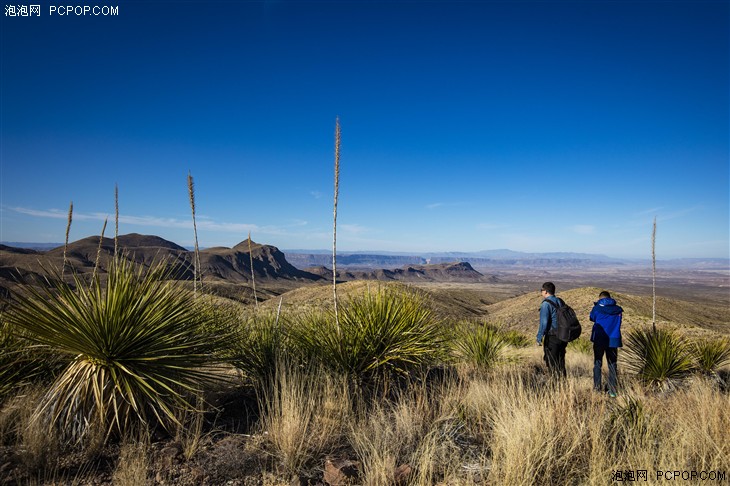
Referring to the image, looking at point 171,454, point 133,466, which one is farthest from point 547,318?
point 133,466

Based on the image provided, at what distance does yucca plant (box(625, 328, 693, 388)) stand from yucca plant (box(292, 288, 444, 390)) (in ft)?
15.8

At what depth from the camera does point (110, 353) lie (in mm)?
3703

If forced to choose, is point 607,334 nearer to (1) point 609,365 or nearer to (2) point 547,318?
(1) point 609,365

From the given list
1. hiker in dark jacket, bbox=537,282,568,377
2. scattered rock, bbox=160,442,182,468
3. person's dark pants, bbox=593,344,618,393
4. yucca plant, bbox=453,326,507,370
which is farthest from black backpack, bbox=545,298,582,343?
scattered rock, bbox=160,442,182,468

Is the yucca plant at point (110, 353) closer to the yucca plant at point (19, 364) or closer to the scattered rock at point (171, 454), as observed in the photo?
the scattered rock at point (171, 454)

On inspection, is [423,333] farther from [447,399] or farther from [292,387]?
[292,387]

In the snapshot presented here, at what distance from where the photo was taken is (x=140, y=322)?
3895 millimetres

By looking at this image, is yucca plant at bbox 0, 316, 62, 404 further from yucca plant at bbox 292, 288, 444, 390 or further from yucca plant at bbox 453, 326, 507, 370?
yucca plant at bbox 453, 326, 507, 370

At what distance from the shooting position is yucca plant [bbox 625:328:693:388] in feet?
24.5

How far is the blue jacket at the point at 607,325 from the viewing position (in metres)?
6.75

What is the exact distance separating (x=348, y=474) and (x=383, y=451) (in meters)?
0.41

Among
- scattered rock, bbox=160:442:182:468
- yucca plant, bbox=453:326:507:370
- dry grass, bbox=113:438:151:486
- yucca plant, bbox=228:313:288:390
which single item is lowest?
yucca plant, bbox=453:326:507:370

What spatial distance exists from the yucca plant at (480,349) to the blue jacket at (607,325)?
7.33ft

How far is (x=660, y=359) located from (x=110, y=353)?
9.00 metres
